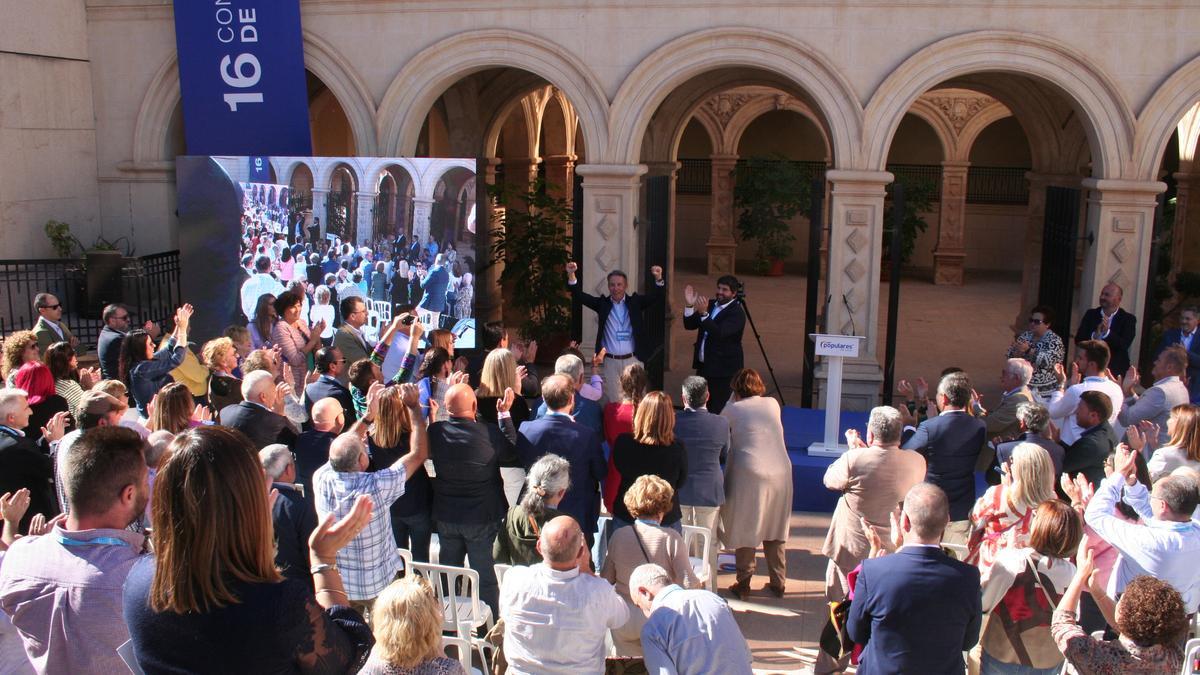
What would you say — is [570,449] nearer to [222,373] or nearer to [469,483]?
[469,483]

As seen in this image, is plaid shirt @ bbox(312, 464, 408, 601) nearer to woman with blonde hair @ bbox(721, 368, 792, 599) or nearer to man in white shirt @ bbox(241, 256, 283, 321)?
woman with blonde hair @ bbox(721, 368, 792, 599)

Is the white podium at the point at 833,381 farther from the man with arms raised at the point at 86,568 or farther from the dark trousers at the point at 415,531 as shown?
the man with arms raised at the point at 86,568

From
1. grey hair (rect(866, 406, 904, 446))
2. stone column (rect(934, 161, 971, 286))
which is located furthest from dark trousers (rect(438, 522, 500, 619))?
stone column (rect(934, 161, 971, 286))

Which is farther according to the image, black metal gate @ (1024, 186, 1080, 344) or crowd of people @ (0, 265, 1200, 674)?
black metal gate @ (1024, 186, 1080, 344)

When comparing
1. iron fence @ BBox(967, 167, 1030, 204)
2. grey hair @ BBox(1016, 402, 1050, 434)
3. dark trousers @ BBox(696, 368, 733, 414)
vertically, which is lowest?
dark trousers @ BBox(696, 368, 733, 414)

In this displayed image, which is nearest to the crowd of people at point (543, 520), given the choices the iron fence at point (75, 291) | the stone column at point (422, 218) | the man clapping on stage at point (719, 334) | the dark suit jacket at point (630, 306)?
the dark suit jacket at point (630, 306)

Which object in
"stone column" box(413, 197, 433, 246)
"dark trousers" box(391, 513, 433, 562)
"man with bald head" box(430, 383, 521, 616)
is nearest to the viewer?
"man with bald head" box(430, 383, 521, 616)

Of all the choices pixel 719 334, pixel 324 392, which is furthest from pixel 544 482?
pixel 719 334

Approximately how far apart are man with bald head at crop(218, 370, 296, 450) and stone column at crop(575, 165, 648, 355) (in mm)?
5291

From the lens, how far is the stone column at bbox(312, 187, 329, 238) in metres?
10.5

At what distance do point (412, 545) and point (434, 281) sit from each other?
4742mm

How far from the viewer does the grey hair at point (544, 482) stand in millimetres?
4891

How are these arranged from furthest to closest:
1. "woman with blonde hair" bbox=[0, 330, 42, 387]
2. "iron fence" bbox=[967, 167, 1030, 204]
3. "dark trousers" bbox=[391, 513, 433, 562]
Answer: "iron fence" bbox=[967, 167, 1030, 204] → "woman with blonde hair" bbox=[0, 330, 42, 387] → "dark trousers" bbox=[391, 513, 433, 562]

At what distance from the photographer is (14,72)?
10945mm
